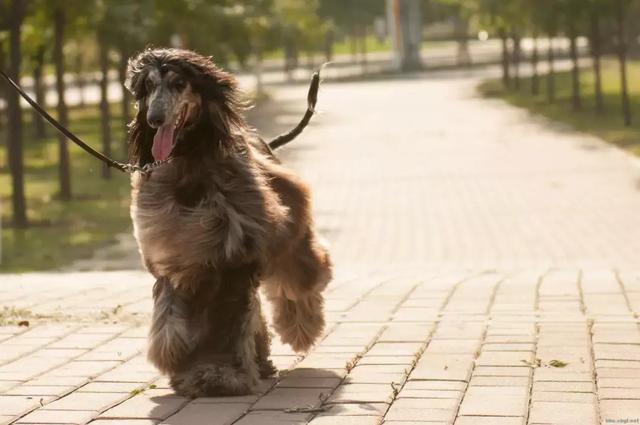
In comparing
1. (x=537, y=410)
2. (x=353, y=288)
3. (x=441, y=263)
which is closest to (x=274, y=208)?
(x=537, y=410)

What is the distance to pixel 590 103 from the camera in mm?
41000

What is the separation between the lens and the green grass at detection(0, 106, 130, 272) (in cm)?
1711

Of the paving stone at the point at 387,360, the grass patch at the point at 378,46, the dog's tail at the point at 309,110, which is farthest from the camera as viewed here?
the grass patch at the point at 378,46

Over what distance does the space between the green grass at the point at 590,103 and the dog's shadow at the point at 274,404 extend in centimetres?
2087

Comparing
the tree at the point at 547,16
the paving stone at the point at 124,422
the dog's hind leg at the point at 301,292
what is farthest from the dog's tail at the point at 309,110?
the tree at the point at 547,16

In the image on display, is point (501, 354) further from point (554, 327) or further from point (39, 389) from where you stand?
point (39, 389)

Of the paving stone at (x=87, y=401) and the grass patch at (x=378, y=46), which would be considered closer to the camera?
the paving stone at (x=87, y=401)

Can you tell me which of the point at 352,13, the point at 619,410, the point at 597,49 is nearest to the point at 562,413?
the point at 619,410

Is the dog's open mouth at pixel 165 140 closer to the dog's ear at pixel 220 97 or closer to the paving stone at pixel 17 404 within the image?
the dog's ear at pixel 220 97

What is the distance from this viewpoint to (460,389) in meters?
6.61

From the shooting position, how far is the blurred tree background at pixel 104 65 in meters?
19.8

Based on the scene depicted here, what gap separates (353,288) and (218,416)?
465 cm

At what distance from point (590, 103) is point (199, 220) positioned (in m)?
35.3

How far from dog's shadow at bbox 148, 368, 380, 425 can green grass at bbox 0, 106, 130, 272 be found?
30.4 ft
